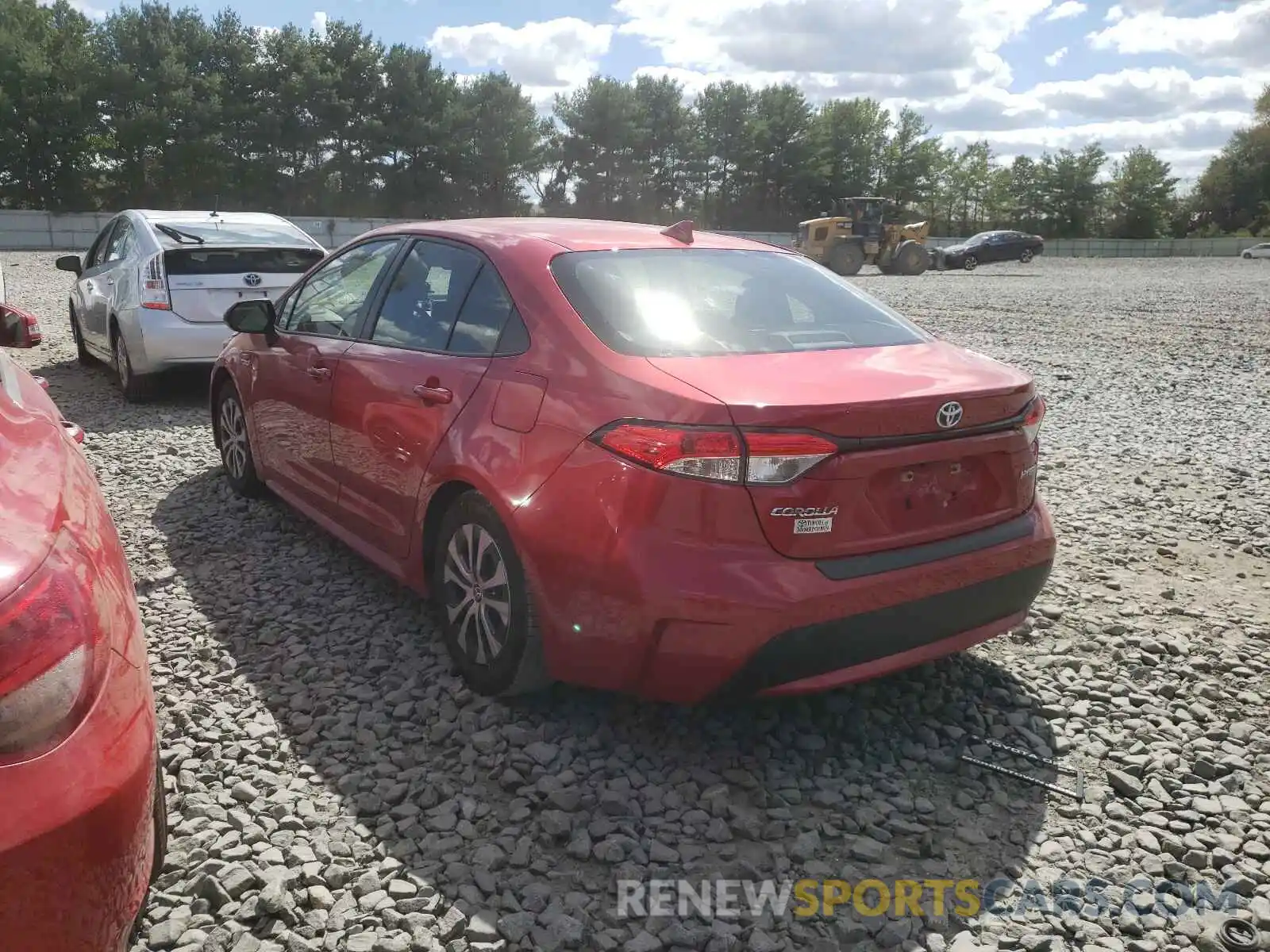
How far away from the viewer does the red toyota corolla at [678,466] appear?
103 inches

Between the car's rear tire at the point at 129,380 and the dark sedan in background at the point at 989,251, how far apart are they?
33.7 meters

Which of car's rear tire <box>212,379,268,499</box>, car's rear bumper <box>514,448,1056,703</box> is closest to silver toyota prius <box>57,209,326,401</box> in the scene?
car's rear tire <box>212,379,268,499</box>

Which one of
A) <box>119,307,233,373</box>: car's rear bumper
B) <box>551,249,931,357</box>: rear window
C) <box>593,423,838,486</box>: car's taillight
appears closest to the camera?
<box>593,423,838,486</box>: car's taillight

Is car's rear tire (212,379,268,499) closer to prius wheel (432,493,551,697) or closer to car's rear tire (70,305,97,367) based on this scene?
prius wheel (432,493,551,697)

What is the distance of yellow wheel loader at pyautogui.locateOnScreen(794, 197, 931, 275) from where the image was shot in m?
31.5

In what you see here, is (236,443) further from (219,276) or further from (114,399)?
(114,399)

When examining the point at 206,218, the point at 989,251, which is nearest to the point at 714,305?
the point at 206,218

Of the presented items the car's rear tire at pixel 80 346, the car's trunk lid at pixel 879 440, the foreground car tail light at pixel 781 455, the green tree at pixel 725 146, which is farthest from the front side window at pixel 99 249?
the green tree at pixel 725 146

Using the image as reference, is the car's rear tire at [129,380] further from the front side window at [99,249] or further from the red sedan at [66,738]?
the red sedan at [66,738]

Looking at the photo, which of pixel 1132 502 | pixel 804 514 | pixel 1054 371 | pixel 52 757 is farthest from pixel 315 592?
pixel 1054 371

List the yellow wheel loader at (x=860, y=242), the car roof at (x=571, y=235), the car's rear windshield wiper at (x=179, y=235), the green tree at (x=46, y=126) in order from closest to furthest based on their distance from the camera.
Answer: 1. the car roof at (x=571, y=235)
2. the car's rear windshield wiper at (x=179, y=235)
3. the yellow wheel loader at (x=860, y=242)
4. the green tree at (x=46, y=126)

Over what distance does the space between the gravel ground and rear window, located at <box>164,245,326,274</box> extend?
338 centimetres

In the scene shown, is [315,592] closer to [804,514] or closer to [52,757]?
[804,514]

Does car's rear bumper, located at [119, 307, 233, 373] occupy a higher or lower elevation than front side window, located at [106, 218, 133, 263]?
lower
